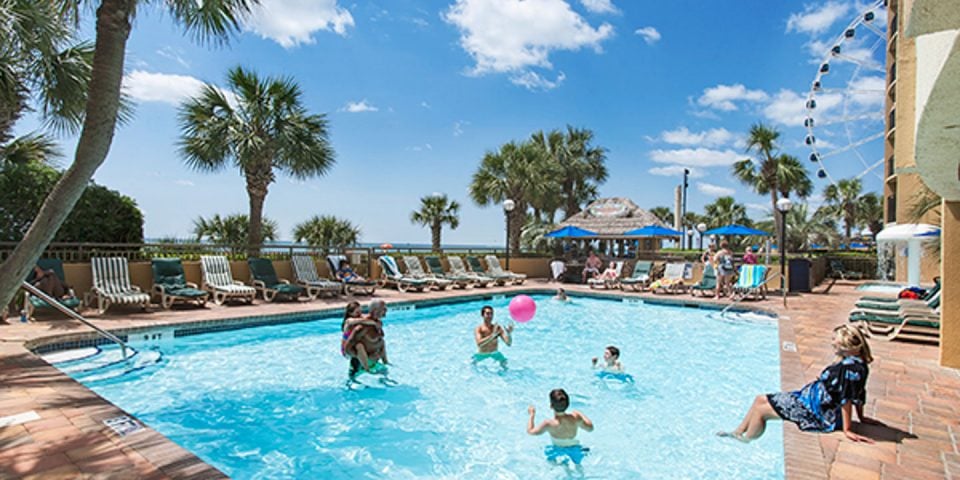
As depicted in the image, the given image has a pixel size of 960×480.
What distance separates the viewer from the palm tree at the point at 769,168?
2344 cm

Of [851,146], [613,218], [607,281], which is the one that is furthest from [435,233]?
[851,146]

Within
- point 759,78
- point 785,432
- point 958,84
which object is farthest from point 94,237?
point 759,78

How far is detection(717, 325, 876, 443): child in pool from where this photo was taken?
3.71m

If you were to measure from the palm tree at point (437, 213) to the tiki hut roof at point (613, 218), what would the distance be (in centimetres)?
550

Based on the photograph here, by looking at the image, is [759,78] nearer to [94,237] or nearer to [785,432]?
[785,432]

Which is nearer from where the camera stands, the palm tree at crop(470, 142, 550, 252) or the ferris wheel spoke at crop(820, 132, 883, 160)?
the palm tree at crop(470, 142, 550, 252)

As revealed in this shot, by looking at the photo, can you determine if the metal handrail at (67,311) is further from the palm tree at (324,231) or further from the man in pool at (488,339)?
the palm tree at (324,231)

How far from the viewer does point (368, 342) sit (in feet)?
20.8

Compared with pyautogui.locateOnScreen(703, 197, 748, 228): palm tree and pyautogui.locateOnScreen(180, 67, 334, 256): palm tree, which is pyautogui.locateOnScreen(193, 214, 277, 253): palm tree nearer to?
pyautogui.locateOnScreen(180, 67, 334, 256): palm tree

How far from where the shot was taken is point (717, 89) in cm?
2292

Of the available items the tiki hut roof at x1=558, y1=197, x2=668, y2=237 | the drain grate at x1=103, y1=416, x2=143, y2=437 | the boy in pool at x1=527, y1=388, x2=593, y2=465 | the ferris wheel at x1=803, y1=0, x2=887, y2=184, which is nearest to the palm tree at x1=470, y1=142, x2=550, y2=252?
the tiki hut roof at x1=558, y1=197, x2=668, y2=237

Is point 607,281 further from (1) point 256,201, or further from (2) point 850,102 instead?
(2) point 850,102

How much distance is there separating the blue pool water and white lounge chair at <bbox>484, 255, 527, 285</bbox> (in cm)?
751

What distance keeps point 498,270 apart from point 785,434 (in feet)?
47.1
